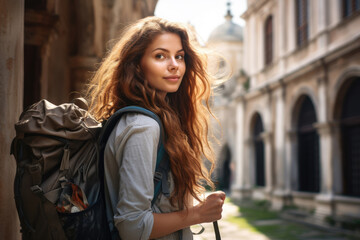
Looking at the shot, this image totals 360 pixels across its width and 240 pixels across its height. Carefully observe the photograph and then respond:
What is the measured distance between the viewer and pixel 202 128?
2.05 meters

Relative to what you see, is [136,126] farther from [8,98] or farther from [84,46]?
[84,46]

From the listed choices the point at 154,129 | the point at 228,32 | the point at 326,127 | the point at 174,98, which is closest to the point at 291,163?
the point at 326,127

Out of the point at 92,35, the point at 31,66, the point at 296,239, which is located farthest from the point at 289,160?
the point at 31,66

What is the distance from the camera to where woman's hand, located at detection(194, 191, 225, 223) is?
1.71m

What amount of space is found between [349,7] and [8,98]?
11.8 meters

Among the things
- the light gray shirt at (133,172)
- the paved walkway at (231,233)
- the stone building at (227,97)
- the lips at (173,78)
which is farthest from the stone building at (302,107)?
the light gray shirt at (133,172)

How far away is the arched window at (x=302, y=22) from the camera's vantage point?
49.2 feet

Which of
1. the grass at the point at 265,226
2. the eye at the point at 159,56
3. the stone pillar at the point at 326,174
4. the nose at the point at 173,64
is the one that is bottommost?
the grass at the point at 265,226

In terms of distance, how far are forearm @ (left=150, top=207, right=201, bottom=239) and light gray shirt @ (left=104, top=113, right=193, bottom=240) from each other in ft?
0.24

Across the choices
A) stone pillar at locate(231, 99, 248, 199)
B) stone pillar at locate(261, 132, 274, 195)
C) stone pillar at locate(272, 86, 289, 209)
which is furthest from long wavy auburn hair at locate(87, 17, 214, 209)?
stone pillar at locate(231, 99, 248, 199)

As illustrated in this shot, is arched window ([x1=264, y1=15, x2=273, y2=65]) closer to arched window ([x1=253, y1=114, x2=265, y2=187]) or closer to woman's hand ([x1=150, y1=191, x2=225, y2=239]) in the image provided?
arched window ([x1=253, y1=114, x2=265, y2=187])

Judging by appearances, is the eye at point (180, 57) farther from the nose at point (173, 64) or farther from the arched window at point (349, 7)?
the arched window at point (349, 7)

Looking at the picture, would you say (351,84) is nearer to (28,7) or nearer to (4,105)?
(28,7)

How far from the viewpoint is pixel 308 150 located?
1494 cm
